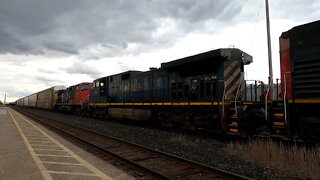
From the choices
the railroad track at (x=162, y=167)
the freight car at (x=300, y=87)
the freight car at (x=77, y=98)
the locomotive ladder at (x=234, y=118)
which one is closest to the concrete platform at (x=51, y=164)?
the railroad track at (x=162, y=167)

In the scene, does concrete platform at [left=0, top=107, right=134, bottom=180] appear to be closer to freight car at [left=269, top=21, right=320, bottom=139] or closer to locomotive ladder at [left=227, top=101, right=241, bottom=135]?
locomotive ladder at [left=227, top=101, right=241, bottom=135]

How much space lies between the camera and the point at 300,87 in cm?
665

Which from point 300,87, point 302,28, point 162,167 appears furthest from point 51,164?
point 302,28

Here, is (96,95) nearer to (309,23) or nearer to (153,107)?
(153,107)

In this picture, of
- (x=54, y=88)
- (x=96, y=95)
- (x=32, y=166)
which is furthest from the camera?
(x=54, y=88)

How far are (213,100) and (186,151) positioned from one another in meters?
3.12

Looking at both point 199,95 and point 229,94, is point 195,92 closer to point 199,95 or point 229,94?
point 199,95

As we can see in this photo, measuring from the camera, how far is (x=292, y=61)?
22.7 feet

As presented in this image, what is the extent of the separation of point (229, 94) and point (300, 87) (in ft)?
10.8

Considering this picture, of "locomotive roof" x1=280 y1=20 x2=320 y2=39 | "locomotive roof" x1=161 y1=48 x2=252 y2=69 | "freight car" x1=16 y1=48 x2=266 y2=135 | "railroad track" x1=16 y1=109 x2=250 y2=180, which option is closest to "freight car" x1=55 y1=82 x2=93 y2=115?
"freight car" x1=16 y1=48 x2=266 y2=135

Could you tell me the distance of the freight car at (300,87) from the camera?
6.29m

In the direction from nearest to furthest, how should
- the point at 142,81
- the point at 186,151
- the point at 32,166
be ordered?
the point at 32,166 < the point at 186,151 < the point at 142,81

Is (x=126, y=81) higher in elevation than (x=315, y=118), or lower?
higher

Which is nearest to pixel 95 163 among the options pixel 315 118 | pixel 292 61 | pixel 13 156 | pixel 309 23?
pixel 13 156
